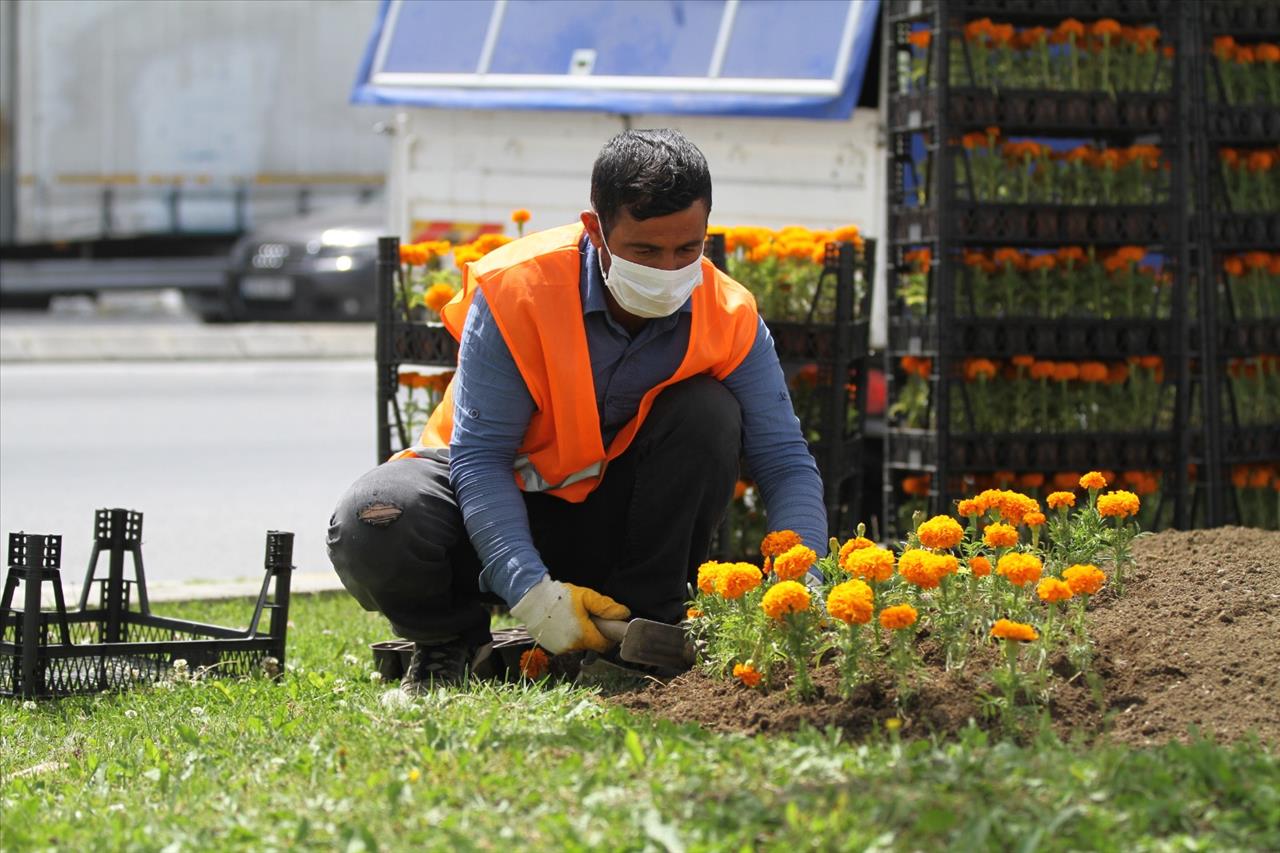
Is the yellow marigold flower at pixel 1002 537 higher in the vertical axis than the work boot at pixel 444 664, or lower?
higher

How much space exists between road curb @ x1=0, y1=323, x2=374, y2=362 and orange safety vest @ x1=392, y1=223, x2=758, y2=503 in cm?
1113

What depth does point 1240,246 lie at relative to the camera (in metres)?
6.58

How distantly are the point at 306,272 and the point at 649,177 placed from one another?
45.9 ft

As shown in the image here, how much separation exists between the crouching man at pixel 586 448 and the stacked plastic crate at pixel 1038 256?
183cm

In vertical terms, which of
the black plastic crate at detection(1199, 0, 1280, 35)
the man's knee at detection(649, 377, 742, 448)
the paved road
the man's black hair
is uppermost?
the black plastic crate at detection(1199, 0, 1280, 35)

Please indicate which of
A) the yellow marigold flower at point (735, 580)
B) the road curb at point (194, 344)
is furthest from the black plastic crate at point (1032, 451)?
the road curb at point (194, 344)

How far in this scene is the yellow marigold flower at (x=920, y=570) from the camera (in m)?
3.28

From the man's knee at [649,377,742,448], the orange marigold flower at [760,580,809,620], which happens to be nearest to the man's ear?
the man's knee at [649,377,742,448]

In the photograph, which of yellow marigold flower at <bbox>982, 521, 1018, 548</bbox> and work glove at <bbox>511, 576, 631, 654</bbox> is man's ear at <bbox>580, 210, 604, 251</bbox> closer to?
work glove at <bbox>511, 576, 631, 654</bbox>

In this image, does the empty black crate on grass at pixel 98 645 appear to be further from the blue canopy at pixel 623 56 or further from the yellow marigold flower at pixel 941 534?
the blue canopy at pixel 623 56

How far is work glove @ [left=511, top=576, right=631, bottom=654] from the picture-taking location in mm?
4051

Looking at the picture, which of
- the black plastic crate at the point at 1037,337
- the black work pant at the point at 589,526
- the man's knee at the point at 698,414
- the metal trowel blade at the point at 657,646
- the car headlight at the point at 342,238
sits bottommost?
the metal trowel blade at the point at 657,646

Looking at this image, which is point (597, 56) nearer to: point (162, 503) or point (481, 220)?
point (481, 220)

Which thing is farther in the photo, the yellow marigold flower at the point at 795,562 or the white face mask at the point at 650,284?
the white face mask at the point at 650,284
